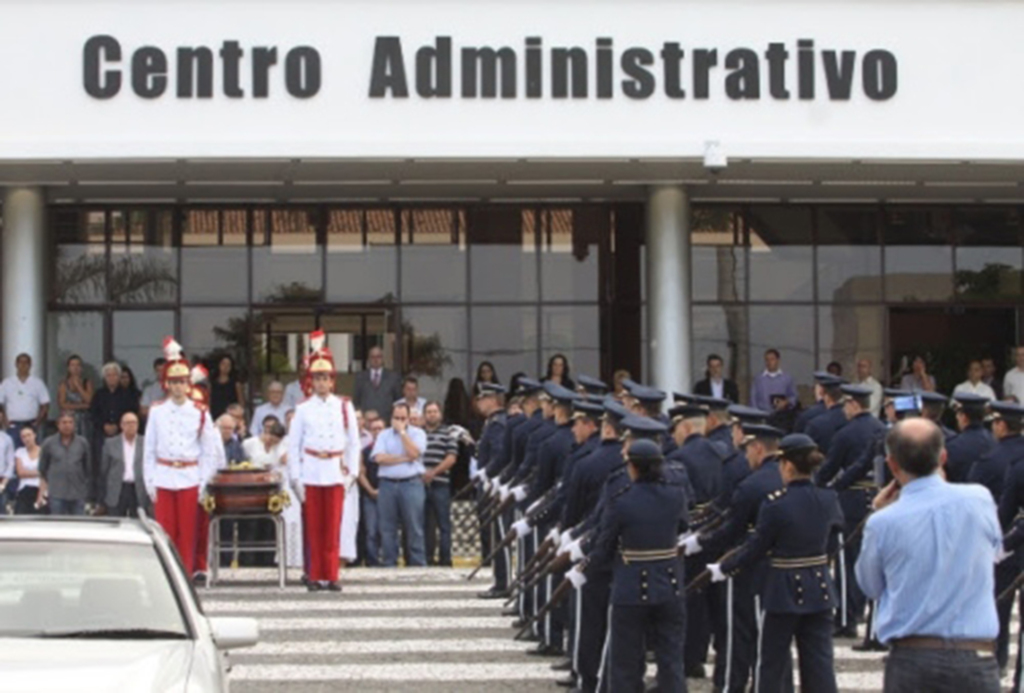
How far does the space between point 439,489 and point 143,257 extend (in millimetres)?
7714

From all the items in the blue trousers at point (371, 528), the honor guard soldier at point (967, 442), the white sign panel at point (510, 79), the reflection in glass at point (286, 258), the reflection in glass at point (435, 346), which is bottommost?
the blue trousers at point (371, 528)

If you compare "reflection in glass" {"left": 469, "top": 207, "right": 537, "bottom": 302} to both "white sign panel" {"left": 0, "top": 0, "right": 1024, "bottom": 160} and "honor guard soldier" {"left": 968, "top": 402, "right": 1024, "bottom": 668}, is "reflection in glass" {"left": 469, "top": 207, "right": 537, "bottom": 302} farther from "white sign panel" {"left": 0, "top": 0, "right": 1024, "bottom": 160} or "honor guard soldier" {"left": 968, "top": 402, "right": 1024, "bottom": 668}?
"honor guard soldier" {"left": 968, "top": 402, "right": 1024, "bottom": 668}

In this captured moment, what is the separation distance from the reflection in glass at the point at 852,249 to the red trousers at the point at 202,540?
11.5 metres

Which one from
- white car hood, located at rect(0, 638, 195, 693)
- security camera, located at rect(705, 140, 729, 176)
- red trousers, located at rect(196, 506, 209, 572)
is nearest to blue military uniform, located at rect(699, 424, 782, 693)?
white car hood, located at rect(0, 638, 195, 693)

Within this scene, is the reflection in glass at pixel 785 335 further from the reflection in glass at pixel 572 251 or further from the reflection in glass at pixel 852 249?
the reflection in glass at pixel 572 251

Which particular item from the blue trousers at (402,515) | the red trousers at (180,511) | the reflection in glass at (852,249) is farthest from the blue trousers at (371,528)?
the reflection in glass at (852,249)

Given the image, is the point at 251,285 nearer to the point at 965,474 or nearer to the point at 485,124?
the point at 485,124

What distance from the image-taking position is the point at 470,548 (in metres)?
21.9

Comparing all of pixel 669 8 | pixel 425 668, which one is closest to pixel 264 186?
pixel 669 8

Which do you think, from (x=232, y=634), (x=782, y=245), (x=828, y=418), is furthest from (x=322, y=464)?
(x=782, y=245)

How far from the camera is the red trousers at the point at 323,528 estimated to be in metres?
17.3

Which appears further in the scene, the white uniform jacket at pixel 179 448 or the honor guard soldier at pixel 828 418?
the white uniform jacket at pixel 179 448

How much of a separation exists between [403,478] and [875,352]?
357 inches

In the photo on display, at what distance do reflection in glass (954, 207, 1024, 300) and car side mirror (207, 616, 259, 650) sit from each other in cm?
2033
